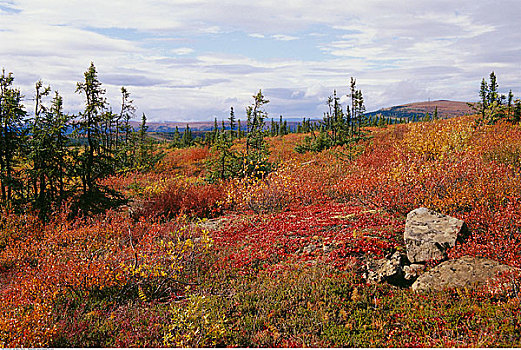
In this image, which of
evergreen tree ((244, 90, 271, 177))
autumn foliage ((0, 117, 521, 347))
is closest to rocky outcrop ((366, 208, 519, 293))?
autumn foliage ((0, 117, 521, 347))

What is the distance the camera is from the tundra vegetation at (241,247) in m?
4.47

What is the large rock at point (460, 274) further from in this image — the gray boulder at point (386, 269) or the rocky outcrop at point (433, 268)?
the gray boulder at point (386, 269)

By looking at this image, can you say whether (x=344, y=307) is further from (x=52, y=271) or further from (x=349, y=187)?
(x=349, y=187)

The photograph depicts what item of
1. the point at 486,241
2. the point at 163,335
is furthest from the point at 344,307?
the point at 486,241

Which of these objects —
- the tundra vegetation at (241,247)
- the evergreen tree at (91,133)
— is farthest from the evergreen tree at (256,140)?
the evergreen tree at (91,133)

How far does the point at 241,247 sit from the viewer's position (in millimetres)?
7629

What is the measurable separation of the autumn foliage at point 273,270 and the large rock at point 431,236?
273mm

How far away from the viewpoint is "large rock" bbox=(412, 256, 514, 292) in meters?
5.10

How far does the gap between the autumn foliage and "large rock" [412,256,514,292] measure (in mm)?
255

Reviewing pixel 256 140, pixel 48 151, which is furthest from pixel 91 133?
pixel 256 140

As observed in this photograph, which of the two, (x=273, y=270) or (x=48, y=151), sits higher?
(x=48, y=151)

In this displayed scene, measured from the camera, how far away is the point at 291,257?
269 inches

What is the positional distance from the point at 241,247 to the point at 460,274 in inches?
168

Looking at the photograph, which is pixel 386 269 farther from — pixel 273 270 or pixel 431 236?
pixel 273 270
